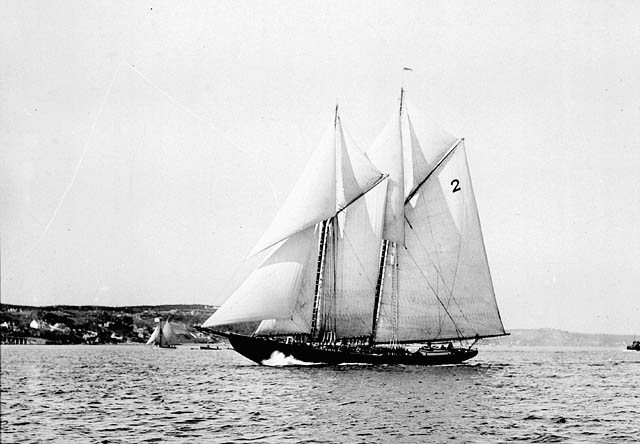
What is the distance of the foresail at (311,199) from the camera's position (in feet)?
183

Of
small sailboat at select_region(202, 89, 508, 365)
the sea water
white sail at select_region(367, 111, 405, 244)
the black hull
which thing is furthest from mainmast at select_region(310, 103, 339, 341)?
the sea water

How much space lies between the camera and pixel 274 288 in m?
55.9

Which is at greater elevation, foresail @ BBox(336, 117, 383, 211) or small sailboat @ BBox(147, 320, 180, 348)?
foresail @ BBox(336, 117, 383, 211)

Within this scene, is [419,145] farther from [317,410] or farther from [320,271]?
[317,410]

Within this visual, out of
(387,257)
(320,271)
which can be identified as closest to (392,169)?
(387,257)

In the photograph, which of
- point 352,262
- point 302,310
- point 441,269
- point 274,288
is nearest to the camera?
point 274,288

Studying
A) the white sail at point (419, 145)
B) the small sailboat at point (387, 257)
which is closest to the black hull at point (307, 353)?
the small sailboat at point (387, 257)

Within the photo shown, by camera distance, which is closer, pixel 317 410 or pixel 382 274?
pixel 317 410

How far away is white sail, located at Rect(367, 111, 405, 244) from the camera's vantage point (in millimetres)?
63375

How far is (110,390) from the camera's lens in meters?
41.7

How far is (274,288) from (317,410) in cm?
2452

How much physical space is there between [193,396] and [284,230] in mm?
19895

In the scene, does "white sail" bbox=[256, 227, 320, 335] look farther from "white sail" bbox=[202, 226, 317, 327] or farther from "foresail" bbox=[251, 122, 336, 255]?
"foresail" bbox=[251, 122, 336, 255]

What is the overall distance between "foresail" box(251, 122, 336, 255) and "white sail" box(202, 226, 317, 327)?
5.29 ft
